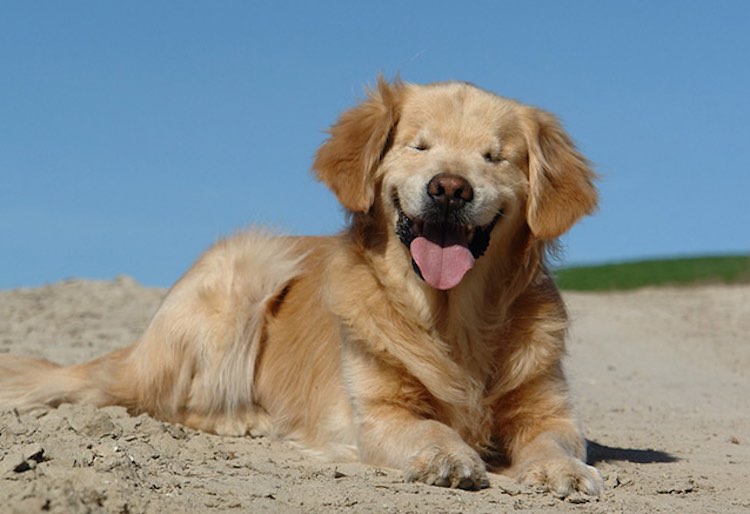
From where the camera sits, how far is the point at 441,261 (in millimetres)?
5793

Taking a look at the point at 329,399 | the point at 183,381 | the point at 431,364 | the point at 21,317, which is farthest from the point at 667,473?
the point at 21,317

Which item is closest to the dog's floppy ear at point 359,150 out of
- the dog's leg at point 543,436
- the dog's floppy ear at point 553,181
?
the dog's floppy ear at point 553,181

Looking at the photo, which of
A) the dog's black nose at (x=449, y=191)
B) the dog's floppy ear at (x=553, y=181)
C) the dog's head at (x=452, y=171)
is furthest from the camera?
the dog's floppy ear at (x=553, y=181)

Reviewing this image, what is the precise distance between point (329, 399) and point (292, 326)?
852 millimetres

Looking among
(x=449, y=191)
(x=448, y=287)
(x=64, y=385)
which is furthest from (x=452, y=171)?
(x=64, y=385)

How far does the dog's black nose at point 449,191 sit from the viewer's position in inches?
214

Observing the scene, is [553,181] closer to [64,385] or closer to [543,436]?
[543,436]

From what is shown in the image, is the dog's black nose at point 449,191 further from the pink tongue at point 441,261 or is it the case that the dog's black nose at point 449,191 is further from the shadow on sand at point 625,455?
the shadow on sand at point 625,455

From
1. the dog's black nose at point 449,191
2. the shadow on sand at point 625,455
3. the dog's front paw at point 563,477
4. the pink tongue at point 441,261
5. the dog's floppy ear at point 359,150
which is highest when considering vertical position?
the dog's floppy ear at point 359,150

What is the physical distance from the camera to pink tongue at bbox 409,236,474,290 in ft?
18.8

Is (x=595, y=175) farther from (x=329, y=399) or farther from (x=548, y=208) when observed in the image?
(x=329, y=399)

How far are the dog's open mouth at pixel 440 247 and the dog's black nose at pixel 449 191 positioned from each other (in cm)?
20

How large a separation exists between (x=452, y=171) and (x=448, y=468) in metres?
1.39

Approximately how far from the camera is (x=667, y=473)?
613 centimetres
